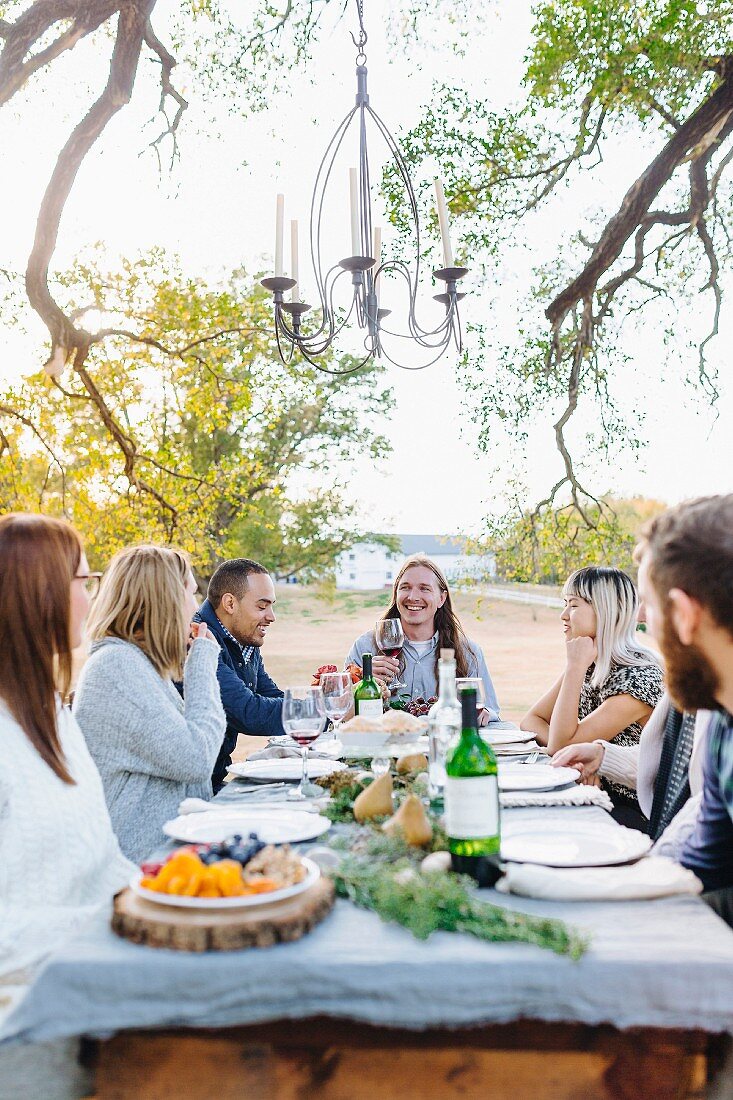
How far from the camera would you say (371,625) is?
16406mm

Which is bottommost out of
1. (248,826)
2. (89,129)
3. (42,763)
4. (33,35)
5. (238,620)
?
(248,826)

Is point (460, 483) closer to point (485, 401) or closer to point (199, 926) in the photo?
point (485, 401)

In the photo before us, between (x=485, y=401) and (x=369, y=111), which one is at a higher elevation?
(x=369, y=111)

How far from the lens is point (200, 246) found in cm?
846

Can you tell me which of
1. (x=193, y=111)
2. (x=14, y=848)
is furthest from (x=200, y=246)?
(x=14, y=848)

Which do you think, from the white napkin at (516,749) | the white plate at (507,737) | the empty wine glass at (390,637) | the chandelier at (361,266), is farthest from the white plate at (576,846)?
the chandelier at (361,266)

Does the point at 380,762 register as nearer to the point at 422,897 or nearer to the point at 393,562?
the point at 422,897

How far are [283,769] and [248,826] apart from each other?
26.8 inches

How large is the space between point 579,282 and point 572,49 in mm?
1228

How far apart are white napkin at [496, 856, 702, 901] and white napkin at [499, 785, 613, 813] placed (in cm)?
53

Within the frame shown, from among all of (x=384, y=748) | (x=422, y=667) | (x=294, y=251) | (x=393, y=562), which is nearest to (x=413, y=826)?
(x=384, y=748)

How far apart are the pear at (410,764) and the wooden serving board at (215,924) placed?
0.99 meters

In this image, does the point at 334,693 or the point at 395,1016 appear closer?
the point at 395,1016

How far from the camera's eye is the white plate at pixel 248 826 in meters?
1.50
